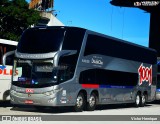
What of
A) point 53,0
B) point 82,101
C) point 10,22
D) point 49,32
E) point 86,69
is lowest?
point 82,101

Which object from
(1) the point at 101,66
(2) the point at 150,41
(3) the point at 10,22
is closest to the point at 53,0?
(2) the point at 150,41

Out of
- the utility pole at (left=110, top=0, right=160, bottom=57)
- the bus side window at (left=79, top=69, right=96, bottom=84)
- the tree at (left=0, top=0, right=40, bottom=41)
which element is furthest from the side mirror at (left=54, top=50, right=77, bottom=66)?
the utility pole at (left=110, top=0, right=160, bottom=57)

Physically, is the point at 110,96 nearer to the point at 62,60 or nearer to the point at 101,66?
the point at 101,66

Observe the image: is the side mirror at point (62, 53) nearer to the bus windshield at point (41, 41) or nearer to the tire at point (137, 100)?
the bus windshield at point (41, 41)

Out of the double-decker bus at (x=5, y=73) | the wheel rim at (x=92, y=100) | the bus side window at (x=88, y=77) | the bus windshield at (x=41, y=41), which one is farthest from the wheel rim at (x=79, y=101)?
the double-decker bus at (x=5, y=73)

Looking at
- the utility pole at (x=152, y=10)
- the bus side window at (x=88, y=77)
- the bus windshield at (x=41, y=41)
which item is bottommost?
the bus side window at (x=88, y=77)

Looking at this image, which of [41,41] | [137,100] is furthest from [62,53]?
[137,100]

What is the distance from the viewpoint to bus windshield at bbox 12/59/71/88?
17.2 meters

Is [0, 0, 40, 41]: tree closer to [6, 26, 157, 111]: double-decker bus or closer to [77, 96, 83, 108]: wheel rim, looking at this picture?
[6, 26, 157, 111]: double-decker bus

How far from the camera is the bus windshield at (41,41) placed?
17.6 m

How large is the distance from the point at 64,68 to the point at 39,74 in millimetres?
1064

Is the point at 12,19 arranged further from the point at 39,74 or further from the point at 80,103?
the point at 39,74

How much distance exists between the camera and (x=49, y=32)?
18.1 meters

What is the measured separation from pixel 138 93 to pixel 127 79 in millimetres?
2529
